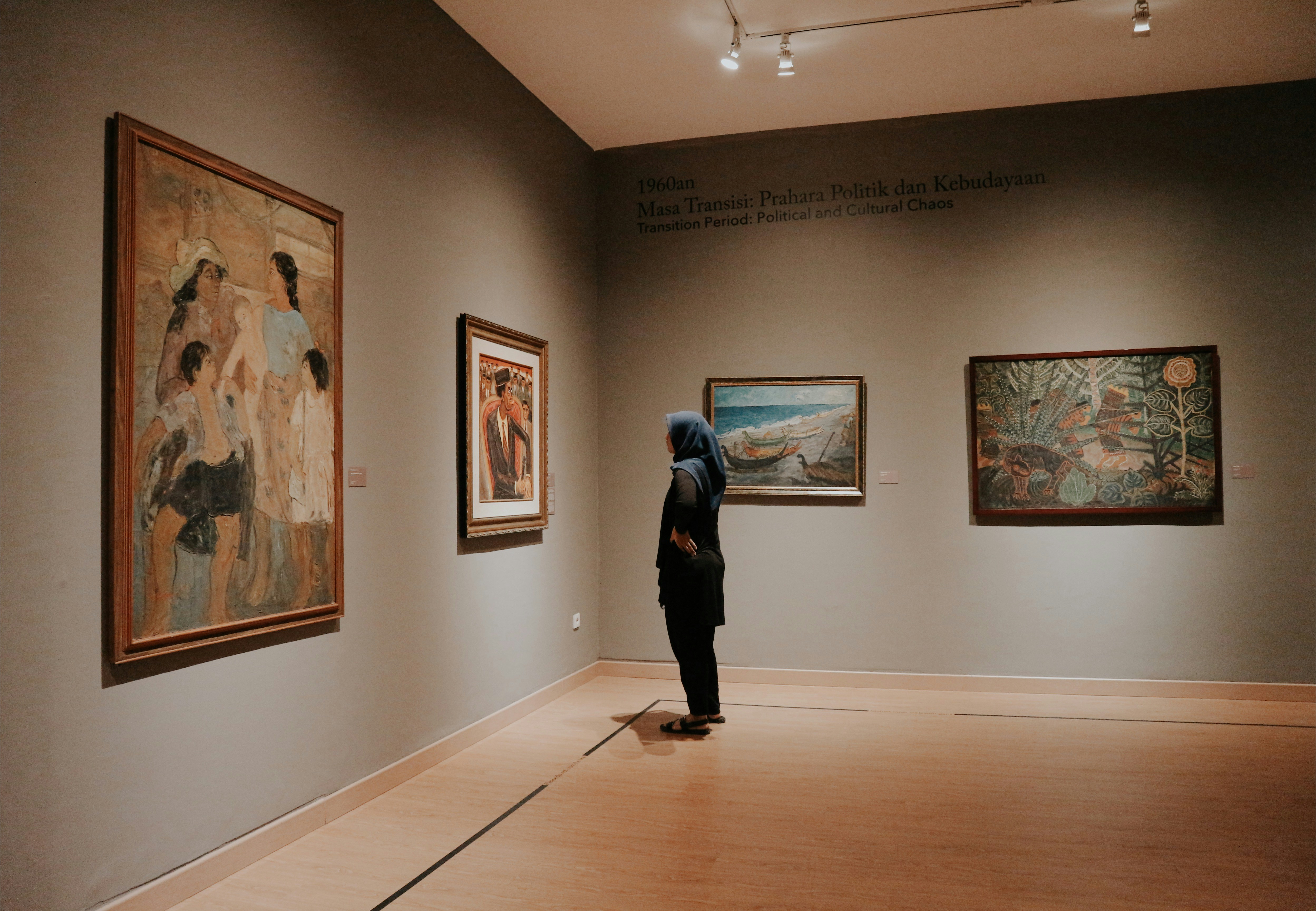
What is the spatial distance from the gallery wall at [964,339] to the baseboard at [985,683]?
0.26ft

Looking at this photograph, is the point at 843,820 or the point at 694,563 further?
the point at 694,563

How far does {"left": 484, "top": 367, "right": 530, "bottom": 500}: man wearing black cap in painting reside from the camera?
554 cm

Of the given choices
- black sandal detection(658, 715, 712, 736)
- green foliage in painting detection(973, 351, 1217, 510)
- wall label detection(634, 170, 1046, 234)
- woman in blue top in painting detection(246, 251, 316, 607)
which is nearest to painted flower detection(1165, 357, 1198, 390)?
green foliage in painting detection(973, 351, 1217, 510)

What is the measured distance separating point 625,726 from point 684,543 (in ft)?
4.34

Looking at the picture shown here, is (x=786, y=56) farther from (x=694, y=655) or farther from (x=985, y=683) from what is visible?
(x=985, y=683)

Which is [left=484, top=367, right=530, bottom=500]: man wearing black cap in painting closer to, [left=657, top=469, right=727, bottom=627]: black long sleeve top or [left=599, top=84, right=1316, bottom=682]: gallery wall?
[left=657, top=469, right=727, bottom=627]: black long sleeve top

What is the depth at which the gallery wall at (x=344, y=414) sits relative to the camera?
2.71 m

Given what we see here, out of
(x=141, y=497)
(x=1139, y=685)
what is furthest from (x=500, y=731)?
(x=1139, y=685)

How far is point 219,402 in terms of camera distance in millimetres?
3365

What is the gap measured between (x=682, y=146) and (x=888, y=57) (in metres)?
1.97

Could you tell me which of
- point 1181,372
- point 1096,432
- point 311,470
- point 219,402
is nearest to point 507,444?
point 311,470

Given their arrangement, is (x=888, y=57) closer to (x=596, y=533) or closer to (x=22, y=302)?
(x=596, y=533)

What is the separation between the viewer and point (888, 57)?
5.83m

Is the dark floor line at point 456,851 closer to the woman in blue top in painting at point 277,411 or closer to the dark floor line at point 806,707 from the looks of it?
the woman in blue top in painting at point 277,411
